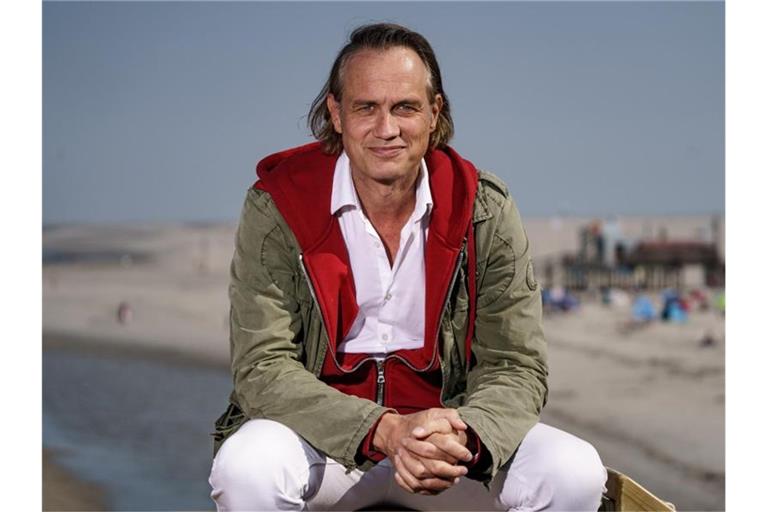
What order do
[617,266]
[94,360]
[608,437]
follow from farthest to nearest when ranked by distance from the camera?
[617,266] → [94,360] → [608,437]

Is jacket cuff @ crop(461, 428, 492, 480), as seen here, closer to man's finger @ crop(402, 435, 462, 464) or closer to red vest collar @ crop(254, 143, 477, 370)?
man's finger @ crop(402, 435, 462, 464)

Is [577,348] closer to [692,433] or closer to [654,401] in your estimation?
[654,401]

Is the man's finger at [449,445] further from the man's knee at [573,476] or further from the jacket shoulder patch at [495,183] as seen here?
the jacket shoulder patch at [495,183]

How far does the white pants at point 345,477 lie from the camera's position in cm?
182

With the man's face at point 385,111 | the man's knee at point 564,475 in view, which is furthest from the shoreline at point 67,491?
the man's knee at point 564,475

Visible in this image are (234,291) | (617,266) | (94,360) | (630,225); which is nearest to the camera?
(234,291)

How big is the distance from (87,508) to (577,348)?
5146mm

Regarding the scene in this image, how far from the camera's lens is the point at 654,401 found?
866 centimetres

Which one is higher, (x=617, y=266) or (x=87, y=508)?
(x=617, y=266)

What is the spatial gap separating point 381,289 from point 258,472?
0.44 metres

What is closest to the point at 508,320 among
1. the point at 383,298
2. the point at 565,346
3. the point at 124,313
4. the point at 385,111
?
the point at 383,298

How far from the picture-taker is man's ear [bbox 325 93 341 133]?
2.12 metres

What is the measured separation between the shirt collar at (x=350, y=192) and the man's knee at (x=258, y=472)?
1.46 ft

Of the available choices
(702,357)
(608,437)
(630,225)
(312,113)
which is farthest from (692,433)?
(630,225)
